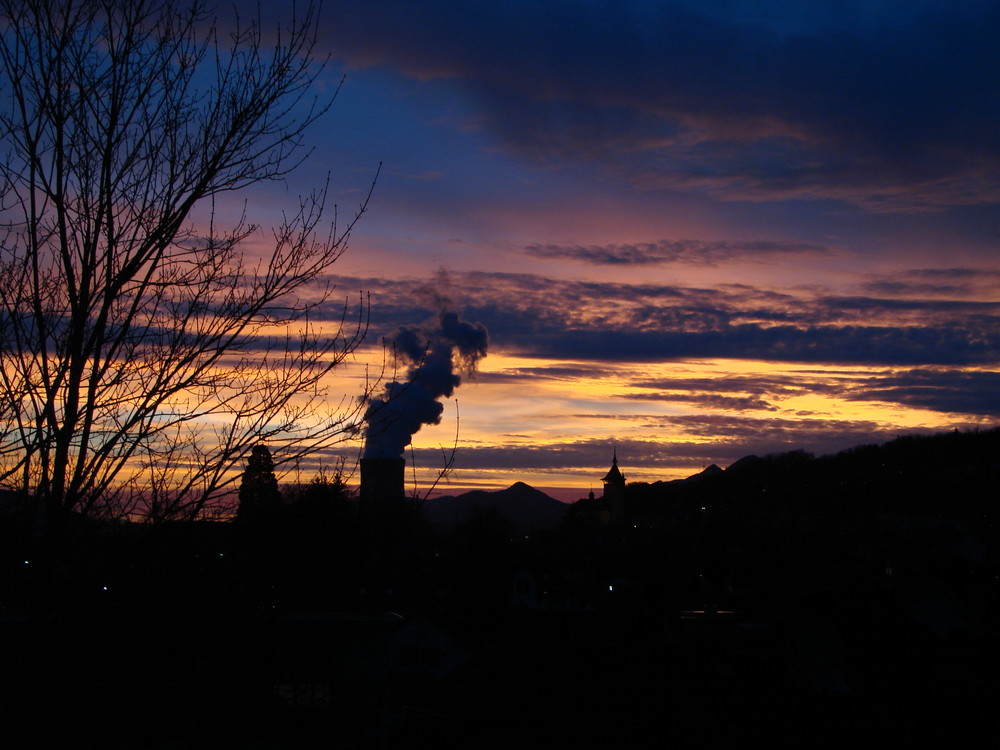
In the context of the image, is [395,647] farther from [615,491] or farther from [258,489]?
[615,491]

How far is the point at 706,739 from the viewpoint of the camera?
35.8ft

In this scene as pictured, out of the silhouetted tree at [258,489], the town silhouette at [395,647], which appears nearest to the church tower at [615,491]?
the town silhouette at [395,647]

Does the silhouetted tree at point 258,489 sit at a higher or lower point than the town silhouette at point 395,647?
higher

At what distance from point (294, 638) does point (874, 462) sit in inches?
3995

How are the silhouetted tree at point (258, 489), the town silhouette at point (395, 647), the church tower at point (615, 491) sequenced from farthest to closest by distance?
the church tower at point (615, 491)
the silhouetted tree at point (258, 489)
the town silhouette at point (395, 647)

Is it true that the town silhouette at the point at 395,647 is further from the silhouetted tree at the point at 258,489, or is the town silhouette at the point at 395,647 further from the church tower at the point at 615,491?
the church tower at the point at 615,491

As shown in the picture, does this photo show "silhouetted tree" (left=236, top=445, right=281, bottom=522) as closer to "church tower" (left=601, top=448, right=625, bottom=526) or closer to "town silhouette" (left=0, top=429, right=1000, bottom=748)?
"town silhouette" (left=0, top=429, right=1000, bottom=748)

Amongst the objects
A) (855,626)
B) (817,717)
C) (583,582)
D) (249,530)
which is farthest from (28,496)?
(583,582)

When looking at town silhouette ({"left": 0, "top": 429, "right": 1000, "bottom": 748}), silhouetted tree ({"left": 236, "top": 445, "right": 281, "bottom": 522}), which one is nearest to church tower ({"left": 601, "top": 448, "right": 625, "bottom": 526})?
town silhouette ({"left": 0, "top": 429, "right": 1000, "bottom": 748})

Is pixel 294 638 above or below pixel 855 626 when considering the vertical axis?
above

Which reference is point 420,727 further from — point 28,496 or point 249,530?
point 28,496

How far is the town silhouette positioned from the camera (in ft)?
14.2

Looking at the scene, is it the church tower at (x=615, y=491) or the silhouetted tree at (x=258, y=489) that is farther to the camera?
the church tower at (x=615, y=491)

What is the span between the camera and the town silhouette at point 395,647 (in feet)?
14.2
